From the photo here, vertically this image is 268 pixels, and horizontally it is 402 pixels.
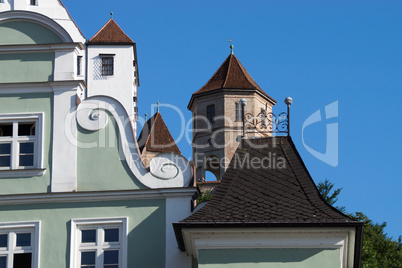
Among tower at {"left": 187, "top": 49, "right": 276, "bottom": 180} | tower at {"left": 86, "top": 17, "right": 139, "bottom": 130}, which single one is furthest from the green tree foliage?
tower at {"left": 187, "top": 49, "right": 276, "bottom": 180}

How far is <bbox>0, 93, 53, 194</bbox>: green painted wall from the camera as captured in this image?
18.7 metres

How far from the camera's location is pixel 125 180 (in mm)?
18703

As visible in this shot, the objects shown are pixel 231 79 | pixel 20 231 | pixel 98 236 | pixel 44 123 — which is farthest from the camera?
pixel 231 79

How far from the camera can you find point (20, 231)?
18.5m

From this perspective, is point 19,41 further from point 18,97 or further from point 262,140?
point 262,140

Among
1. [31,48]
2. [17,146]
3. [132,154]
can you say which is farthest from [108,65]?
[132,154]

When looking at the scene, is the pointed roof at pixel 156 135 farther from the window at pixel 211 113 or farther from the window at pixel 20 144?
the window at pixel 20 144

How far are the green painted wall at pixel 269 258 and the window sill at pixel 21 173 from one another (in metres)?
4.19

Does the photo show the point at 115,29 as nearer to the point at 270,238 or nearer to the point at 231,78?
the point at 231,78

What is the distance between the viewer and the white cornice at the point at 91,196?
18.5 metres

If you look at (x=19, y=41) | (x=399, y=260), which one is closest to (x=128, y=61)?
(x=399, y=260)

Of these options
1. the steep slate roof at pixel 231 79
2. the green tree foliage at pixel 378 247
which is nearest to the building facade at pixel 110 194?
the green tree foliage at pixel 378 247

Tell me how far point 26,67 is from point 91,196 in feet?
10.9

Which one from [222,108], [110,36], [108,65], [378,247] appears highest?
[110,36]
